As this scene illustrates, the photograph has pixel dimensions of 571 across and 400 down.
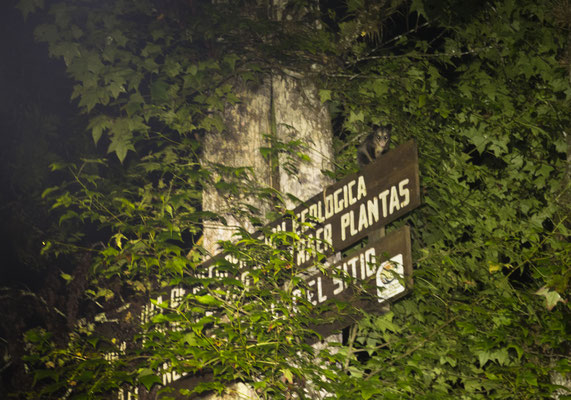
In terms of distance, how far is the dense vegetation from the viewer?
3.05 meters

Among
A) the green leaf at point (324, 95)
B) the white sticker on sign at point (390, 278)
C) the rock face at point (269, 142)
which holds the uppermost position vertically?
the green leaf at point (324, 95)

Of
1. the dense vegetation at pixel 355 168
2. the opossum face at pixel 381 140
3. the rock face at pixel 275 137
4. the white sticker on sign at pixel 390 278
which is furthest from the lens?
the opossum face at pixel 381 140

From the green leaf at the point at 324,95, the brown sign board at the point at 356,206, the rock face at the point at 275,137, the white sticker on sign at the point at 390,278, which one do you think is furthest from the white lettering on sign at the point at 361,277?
the green leaf at the point at 324,95

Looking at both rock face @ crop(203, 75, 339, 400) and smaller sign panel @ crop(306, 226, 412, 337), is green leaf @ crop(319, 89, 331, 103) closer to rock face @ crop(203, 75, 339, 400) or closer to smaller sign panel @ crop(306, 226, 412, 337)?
rock face @ crop(203, 75, 339, 400)

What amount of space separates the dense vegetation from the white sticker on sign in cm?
22

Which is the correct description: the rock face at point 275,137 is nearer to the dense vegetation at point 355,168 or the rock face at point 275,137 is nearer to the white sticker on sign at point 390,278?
the dense vegetation at point 355,168

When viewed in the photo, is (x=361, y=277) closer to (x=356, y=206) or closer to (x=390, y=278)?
(x=390, y=278)

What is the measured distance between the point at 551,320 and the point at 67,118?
3.40 meters

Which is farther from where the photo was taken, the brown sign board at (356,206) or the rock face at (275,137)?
the rock face at (275,137)

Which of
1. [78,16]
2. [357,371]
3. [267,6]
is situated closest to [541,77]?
[267,6]

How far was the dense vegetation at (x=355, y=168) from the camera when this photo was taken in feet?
10.00

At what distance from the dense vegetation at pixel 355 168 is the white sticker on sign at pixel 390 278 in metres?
0.22

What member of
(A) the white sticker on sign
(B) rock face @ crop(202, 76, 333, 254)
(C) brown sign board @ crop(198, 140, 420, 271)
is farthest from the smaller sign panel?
(B) rock face @ crop(202, 76, 333, 254)

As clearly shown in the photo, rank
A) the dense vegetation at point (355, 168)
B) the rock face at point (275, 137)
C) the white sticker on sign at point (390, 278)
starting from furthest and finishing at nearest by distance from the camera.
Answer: the rock face at point (275, 137) < the dense vegetation at point (355, 168) < the white sticker on sign at point (390, 278)
